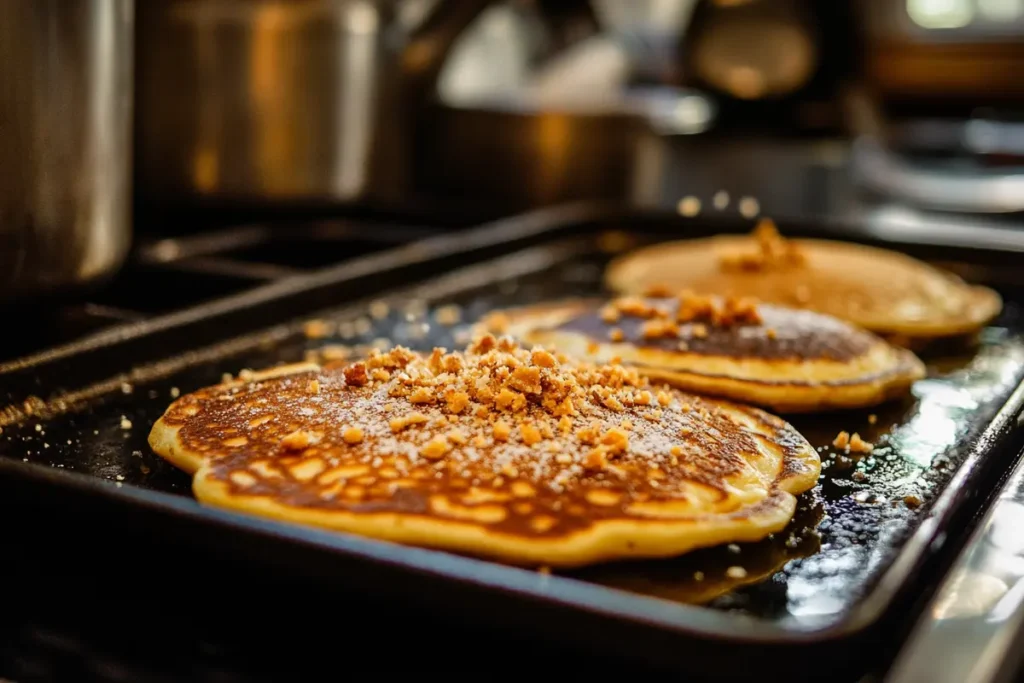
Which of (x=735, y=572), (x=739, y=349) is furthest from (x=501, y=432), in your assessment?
(x=739, y=349)

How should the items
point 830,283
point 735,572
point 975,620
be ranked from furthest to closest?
point 830,283
point 735,572
point 975,620

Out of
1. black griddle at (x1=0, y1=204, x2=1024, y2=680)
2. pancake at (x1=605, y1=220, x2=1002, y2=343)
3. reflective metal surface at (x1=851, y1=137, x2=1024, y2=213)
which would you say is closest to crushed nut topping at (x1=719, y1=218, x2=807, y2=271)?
pancake at (x1=605, y1=220, x2=1002, y2=343)

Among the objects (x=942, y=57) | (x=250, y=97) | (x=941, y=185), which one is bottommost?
(x=941, y=185)

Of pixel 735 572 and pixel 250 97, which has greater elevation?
pixel 250 97

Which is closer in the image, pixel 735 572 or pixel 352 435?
pixel 735 572

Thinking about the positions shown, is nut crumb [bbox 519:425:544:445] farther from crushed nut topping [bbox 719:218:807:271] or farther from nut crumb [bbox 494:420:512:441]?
crushed nut topping [bbox 719:218:807:271]

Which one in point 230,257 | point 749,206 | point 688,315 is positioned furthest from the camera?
point 749,206

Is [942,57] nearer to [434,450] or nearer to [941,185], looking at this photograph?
[941,185]
